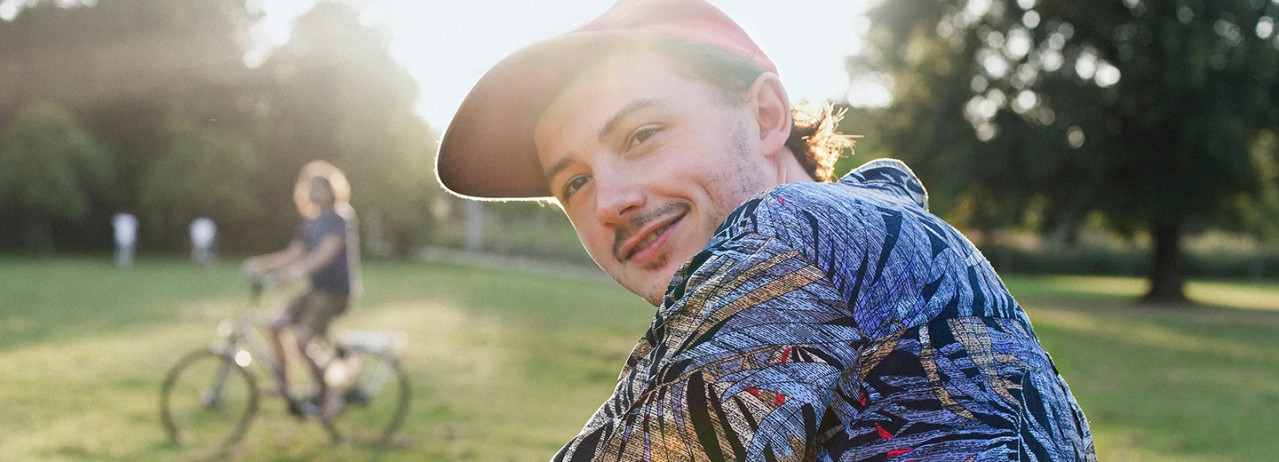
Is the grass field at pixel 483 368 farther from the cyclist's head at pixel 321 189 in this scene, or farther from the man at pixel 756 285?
the man at pixel 756 285

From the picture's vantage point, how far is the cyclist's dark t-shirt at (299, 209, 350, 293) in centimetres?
763

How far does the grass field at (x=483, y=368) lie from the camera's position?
793 centimetres

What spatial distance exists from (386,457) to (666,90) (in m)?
6.68

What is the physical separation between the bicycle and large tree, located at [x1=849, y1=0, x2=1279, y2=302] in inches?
756

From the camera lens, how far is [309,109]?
42.6 m

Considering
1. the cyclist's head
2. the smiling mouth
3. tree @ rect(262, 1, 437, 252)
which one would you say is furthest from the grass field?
tree @ rect(262, 1, 437, 252)

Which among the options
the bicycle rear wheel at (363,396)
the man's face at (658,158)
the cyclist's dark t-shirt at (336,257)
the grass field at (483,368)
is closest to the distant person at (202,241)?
the grass field at (483,368)

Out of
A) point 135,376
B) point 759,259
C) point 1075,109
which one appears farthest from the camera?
point 1075,109

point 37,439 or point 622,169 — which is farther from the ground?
point 622,169

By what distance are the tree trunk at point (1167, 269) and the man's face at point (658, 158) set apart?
2894cm

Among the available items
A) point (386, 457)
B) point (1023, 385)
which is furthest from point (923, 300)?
point (386, 457)

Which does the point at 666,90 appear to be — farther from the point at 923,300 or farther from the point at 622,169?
the point at 923,300

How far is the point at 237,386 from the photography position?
7.64m

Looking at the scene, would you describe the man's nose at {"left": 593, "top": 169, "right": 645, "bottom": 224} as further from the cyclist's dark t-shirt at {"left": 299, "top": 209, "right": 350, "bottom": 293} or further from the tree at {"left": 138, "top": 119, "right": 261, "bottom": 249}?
the tree at {"left": 138, "top": 119, "right": 261, "bottom": 249}
